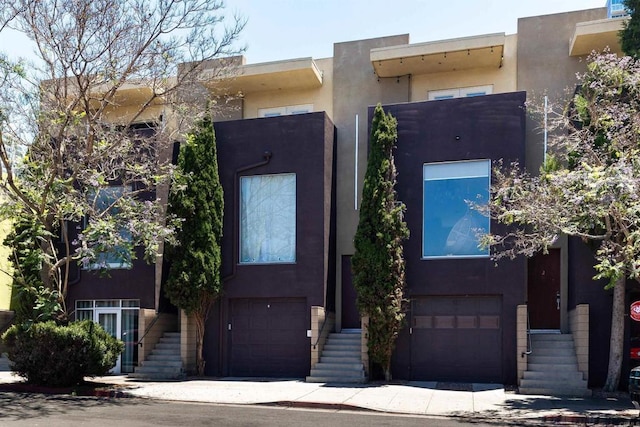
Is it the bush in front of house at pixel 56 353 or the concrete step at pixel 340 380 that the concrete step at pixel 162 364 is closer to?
the bush in front of house at pixel 56 353

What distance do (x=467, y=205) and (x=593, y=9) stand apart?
23.8ft

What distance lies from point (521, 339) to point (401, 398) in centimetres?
382

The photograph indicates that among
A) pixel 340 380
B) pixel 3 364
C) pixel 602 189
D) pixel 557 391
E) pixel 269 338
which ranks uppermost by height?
pixel 602 189

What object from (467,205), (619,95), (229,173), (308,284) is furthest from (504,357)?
(229,173)

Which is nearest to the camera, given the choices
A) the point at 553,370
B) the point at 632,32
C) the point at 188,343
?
the point at 553,370

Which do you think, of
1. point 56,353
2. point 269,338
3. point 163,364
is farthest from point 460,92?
point 56,353

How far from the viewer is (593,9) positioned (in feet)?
61.5

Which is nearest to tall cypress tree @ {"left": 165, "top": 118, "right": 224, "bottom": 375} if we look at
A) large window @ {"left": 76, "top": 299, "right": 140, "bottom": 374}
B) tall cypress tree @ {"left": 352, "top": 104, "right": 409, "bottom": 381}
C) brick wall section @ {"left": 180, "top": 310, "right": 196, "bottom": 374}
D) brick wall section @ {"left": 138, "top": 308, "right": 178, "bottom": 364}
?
brick wall section @ {"left": 180, "top": 310, "right": 196, "bottom": 374}

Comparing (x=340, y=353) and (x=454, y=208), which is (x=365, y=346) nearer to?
(x=340, y=353)

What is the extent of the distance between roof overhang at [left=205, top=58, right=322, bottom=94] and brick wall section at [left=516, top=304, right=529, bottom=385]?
31.3 ft

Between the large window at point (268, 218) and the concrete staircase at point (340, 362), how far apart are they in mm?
2712

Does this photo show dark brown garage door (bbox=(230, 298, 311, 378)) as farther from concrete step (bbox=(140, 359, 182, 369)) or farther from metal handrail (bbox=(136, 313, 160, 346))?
metal handrail (bbox=(136, 313, 160, 346))

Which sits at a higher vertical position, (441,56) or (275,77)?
(441,56)

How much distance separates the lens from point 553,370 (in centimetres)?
1568
